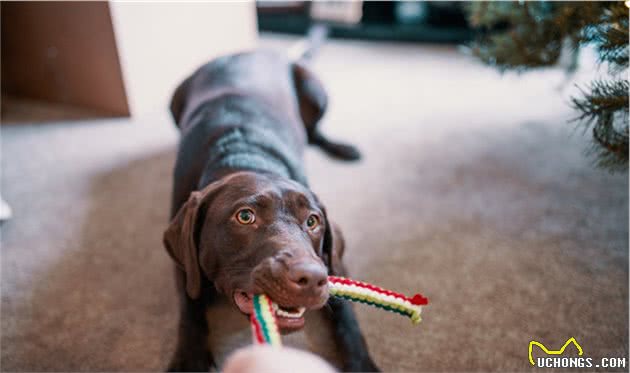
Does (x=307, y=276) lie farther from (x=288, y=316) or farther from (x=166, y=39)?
(x=166, y=39)

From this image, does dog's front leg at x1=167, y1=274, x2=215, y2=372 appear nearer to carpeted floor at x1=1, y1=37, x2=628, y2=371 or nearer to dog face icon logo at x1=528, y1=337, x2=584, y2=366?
carpeted floor at x1=1, y1=37, x2=628, y2=371

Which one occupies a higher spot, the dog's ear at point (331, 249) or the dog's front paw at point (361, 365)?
the dog's ear at point (331, 249)

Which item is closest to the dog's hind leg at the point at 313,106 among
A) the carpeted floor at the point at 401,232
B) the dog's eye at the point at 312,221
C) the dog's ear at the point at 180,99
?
the carpeted floor at the point at 401,232

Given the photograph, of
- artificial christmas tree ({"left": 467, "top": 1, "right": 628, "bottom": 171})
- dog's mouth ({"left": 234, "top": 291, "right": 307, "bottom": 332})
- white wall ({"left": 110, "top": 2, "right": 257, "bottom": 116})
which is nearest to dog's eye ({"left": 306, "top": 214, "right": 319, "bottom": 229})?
dog's mouth ({"left": 234, "top": 291, "right": 307, "bottom": 332})

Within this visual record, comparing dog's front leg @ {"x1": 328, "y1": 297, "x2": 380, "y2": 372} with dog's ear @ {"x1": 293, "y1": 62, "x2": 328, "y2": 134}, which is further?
dog's ear @ {"x1": 293, "y1": 62, "x2": 328, "y2": 134}

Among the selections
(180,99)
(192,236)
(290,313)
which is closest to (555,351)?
(290,313)

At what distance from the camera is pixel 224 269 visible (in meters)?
1.30

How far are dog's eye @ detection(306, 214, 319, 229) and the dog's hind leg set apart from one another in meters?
1.19

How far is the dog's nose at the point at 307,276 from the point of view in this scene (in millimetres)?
1077

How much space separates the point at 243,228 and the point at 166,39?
2.09 metres

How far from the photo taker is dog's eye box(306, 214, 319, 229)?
1351mm

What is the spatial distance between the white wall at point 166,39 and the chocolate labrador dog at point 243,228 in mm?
878

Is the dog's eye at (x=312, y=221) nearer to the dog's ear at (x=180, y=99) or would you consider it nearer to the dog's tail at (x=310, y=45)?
the dog's ear at (x=180, y=99)

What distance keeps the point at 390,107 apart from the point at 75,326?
2.14m
